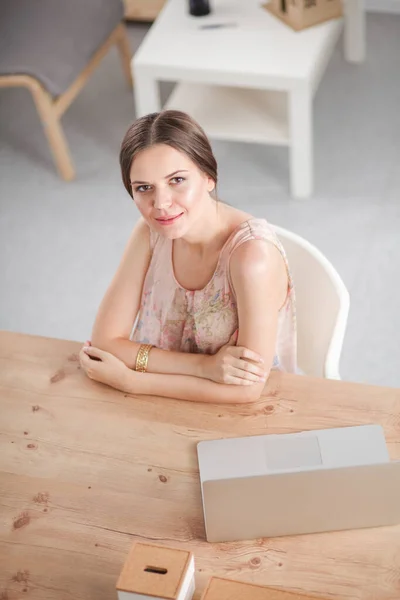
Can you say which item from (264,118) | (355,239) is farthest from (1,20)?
(355,239)

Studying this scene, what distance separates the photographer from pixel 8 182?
10.8 ft

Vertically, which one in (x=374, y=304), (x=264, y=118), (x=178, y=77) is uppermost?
(x=178, y=77)

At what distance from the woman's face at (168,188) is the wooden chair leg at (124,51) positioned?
203cm

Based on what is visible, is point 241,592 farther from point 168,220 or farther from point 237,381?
point 168,220

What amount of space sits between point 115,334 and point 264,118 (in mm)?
1544

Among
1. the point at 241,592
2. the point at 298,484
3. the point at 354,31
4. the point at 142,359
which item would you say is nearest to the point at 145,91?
the point at 354,31

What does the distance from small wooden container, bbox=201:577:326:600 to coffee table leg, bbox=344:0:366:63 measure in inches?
107

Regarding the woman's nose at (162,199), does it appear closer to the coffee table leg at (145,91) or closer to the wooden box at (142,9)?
the coffee table leg at (145,91)

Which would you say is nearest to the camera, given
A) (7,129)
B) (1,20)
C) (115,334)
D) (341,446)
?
(341,446)

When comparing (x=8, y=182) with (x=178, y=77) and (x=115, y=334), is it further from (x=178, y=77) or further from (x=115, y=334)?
(x=115, y=334)

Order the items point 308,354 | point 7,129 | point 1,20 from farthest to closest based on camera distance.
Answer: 1. point 7,129
2. point 1,20
3. point 308,354

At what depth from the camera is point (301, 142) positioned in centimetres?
289

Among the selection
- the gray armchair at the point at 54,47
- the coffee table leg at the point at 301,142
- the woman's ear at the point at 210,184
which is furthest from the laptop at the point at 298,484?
the gray armchair at the point at 54,47

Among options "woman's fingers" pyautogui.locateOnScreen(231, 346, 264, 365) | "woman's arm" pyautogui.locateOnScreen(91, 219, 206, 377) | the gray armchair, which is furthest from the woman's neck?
the gray armchair
